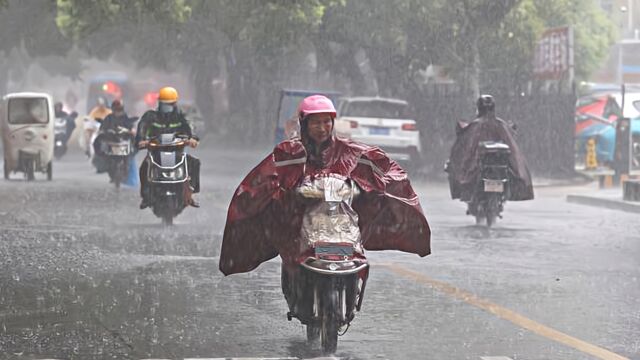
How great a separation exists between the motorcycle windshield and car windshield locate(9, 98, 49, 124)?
64.4 feet

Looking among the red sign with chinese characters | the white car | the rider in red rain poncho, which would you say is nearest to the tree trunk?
the red sign with chinese characters

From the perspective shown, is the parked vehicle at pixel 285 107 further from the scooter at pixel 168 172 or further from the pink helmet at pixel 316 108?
the pink helmet at pixel 316 108

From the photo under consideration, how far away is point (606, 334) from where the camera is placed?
8.62 meters

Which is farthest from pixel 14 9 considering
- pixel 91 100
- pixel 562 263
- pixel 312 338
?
pixel 91 100

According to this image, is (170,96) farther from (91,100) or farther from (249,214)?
(91,100)

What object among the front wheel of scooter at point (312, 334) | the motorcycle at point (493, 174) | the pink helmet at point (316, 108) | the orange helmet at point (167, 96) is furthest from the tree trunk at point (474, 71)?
the pink helmet at point (316, 108)

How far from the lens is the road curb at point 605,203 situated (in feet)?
68.2

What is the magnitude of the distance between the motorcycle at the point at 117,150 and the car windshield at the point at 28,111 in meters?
2.95

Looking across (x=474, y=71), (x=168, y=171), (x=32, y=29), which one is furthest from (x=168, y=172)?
(x=32, y=29)

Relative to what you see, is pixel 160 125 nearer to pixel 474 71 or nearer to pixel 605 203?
pixel 605 203

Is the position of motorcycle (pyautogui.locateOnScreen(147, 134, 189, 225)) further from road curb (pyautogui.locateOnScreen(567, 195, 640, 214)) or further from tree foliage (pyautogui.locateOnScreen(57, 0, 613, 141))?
road curb (pyautogui.locateOnScreen(567, 195, 640, 214))

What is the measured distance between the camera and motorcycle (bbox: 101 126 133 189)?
938 inches

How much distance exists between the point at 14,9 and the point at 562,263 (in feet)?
109

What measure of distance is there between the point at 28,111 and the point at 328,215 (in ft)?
66.0
